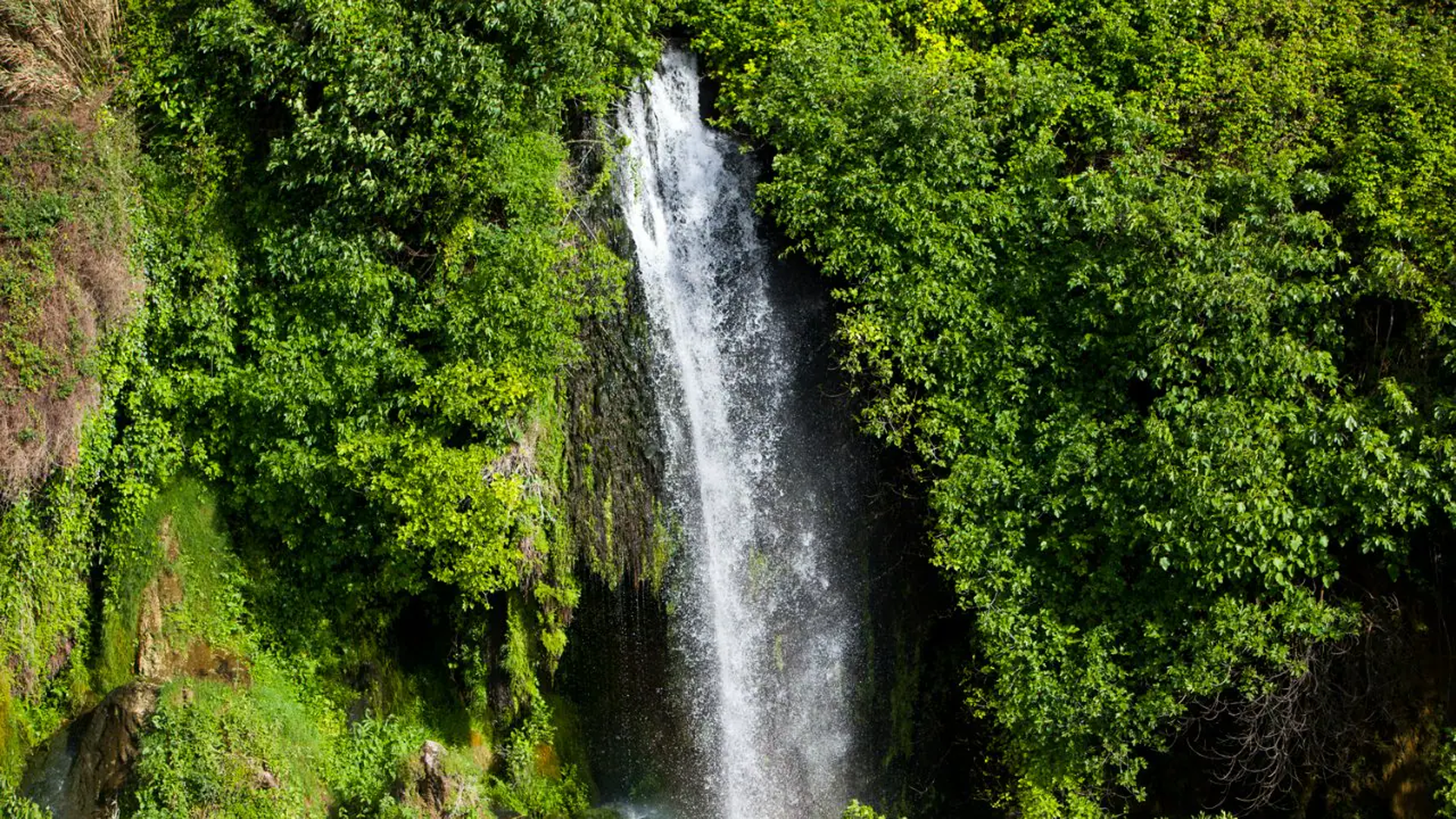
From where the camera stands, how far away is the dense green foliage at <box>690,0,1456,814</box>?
1131cm

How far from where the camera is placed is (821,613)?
12961 mm

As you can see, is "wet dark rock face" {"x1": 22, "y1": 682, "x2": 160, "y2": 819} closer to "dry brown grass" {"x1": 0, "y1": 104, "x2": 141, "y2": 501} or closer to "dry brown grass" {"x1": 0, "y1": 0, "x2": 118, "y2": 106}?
"dry brown grass" {"x1": 0, "y1": 104, "x2": 141, "y2": 501}

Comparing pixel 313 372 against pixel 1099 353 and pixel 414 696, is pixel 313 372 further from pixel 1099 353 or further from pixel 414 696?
pixel 1099 353

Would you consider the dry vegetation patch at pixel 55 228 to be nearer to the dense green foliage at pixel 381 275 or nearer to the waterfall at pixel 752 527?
the dense green foliage at pixel 381 275

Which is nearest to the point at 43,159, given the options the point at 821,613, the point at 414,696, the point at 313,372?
the point at 313,372

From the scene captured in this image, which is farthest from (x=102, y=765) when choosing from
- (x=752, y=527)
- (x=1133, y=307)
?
(x=1133, y=307)

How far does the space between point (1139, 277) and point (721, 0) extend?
18.2ft

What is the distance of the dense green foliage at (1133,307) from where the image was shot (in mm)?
11312

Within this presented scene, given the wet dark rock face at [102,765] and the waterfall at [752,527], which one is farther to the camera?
the waterfall at [752,527]

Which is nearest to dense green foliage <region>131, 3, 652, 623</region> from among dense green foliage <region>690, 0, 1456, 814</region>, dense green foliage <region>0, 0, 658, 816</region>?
dense green foliage <region>0, 0, 658, 816</region>

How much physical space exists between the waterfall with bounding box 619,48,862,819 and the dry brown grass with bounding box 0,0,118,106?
5.33m

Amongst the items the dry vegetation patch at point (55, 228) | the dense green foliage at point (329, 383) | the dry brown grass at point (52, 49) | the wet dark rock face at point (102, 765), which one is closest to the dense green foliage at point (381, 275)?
the dense green foliage at point (329, 383)

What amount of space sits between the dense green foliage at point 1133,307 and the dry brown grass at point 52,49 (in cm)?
626

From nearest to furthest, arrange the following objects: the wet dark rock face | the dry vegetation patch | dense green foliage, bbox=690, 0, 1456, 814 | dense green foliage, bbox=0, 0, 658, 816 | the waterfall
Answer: the wet dark rock face < dense green foliage, bbox=690, 0, 1456, 814 < the dry vegetation patch < dense green foliage, bbox=0, 0, 658, 816 < the waterfall
